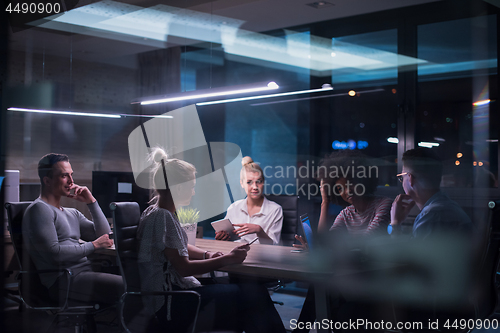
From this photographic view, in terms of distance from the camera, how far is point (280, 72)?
6.39m

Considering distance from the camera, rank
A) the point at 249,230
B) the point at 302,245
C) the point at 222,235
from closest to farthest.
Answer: the point at 302,245 < the point at 222,235 < the point at 249,230

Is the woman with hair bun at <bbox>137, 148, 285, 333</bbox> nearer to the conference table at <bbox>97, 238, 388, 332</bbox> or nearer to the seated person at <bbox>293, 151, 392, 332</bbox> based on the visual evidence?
the conference table at <bbox>97, 238, 388, 332</bbox>

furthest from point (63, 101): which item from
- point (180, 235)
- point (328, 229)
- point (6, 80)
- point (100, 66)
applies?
point (328, 229)

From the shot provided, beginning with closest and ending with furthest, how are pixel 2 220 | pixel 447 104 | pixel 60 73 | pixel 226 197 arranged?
pixel 2 220, pixel 60 73, pixel 447 104, pixel 226 197

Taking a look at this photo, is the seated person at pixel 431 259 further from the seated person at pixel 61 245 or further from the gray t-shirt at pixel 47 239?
the gray t-shirt at pixel 47 239

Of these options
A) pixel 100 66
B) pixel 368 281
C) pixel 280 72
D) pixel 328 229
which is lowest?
pixel 368 281

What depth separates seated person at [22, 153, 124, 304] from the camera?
281 centimetres

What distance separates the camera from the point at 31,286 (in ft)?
9.25

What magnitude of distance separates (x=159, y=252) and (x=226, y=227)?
56.4 inches

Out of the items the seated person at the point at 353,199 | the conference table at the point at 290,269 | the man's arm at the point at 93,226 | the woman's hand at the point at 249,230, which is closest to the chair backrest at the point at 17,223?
the man's arm at the point at 93,226

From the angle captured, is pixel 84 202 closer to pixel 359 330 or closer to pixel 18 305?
pixel 18 305

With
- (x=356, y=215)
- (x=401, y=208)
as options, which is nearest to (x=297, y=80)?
(x=401, y=208)

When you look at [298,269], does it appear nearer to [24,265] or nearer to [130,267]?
[130,267]

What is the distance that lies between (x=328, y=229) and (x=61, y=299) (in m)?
1.76
